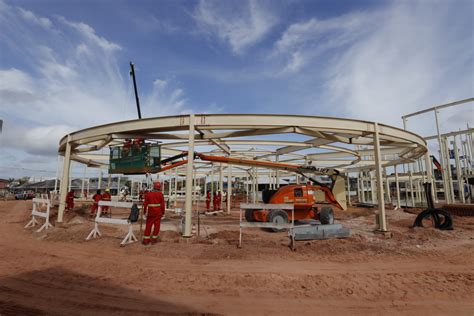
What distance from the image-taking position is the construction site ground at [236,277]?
4.28 meters

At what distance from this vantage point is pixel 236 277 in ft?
17.9

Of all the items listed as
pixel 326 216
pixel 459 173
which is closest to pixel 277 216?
pixel 326 216

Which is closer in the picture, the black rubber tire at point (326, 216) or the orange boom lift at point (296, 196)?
the orange boom lift at point (296, 196)

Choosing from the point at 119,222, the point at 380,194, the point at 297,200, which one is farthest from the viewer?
the point at 297,200

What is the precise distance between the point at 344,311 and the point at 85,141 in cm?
1246

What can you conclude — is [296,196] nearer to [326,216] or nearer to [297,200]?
[297,200]

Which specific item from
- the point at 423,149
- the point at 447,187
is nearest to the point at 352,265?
the point at 423,149

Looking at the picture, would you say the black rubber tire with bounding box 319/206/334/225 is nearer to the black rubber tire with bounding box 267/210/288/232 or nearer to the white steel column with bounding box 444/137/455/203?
the black rubber tire with bounding box 267/210/288/232

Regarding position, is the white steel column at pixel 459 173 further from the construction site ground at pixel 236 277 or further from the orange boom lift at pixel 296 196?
the construction site ground at pixel 236 277

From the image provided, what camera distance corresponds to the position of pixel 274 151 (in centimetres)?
1852

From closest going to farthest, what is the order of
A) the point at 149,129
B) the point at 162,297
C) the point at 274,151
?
the point at 162,297 < the point at 149,129 < the point at 274,151

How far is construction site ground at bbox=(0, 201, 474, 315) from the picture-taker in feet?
14.0

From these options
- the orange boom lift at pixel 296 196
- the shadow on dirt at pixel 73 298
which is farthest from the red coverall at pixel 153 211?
the orange boom lift at pixel 296 196

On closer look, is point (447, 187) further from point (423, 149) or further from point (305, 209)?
point (305, 209)
